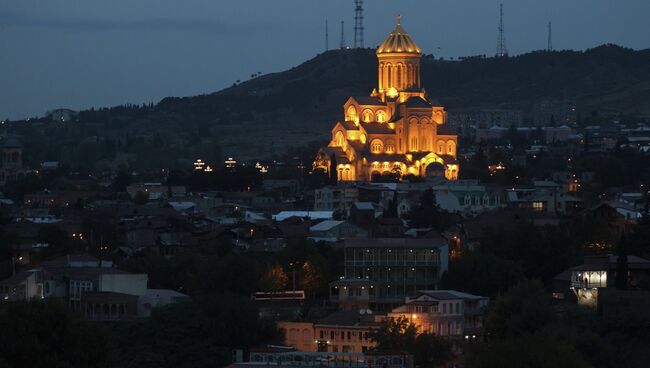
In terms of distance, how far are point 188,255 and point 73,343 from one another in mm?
31524

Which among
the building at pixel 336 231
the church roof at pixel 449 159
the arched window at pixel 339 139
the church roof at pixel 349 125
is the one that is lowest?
the building at pixel 336 231

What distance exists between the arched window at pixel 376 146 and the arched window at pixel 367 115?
3154 mm

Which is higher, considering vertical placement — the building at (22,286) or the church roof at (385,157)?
the church roof at (385,157)

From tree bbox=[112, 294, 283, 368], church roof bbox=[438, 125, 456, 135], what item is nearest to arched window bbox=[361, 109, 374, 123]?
church roof bbox=[438, 125, 456, 135]

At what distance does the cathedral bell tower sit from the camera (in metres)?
132

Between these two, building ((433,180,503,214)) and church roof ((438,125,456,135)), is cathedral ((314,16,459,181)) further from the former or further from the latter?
building ((433,180,503,214))

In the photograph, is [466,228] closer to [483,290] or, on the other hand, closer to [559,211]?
[559,211]

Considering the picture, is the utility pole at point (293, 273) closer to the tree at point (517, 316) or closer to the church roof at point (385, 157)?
the tree at point (517, 316)

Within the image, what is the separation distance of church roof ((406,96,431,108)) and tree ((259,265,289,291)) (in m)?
49.3

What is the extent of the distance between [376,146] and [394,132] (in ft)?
4.01

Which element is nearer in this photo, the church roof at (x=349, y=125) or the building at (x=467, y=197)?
the building at (x=467, y=197)

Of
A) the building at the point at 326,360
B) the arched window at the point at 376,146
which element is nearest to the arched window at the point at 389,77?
the arched window at the point at 376,146

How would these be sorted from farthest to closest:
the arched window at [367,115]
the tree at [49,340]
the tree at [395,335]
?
the arched window at [367,115]
the tree at [395,335]
the tree at [49,340]

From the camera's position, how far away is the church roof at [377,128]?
5017 inches
